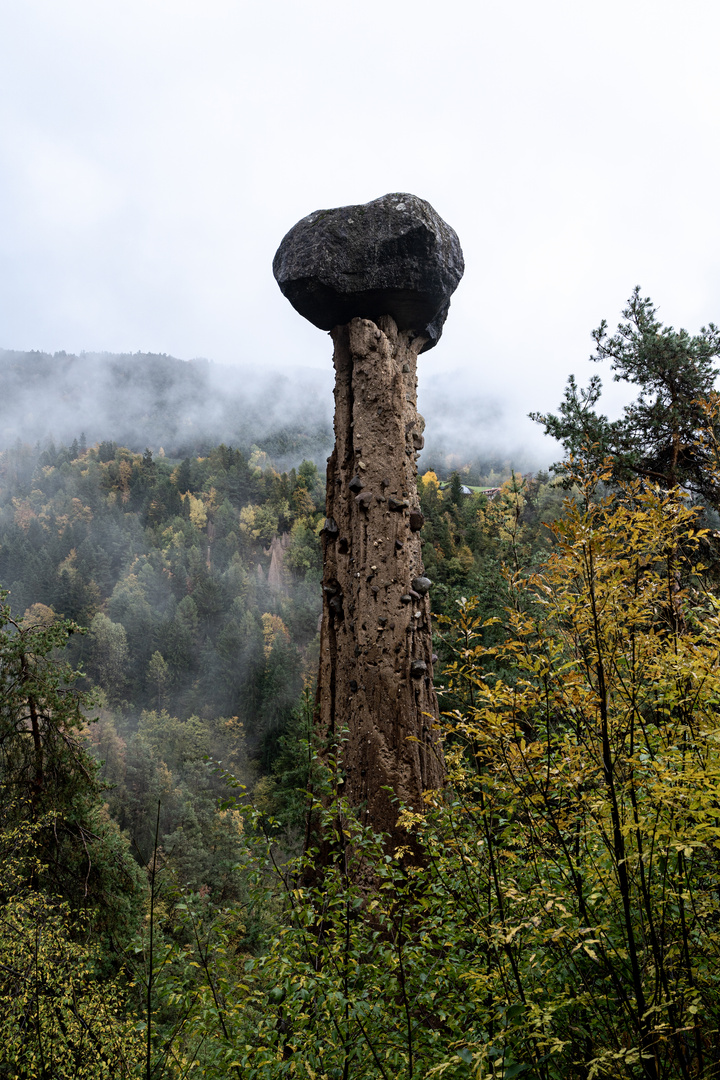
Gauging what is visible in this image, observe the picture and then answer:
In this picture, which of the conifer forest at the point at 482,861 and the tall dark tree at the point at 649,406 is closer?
the conifer forest at the point at 482,861

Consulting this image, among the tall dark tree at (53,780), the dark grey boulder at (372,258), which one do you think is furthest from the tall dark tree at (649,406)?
the tall dark tree at (53,780)

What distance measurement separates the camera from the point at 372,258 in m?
6.09

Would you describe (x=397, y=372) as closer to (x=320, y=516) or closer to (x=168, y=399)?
(x=320, y=516)

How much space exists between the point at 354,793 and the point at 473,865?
2903 mm

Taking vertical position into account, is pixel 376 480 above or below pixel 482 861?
above

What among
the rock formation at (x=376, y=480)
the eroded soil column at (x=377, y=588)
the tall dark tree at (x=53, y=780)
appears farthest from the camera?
the tall dark tree at (x=53, y=780)

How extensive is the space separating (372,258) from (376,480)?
246 centimetres

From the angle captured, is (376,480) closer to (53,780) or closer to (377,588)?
(377,588)

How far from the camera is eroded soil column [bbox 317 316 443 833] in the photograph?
199 inches

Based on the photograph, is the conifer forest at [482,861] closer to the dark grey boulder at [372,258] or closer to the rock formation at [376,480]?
the rock formation at [376,480]

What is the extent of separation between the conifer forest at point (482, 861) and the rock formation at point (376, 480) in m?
0.52

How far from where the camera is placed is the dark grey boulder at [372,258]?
607cm

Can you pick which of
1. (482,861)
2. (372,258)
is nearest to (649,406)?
(372,258)

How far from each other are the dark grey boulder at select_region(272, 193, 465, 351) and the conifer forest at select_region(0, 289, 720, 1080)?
2.68 metres
